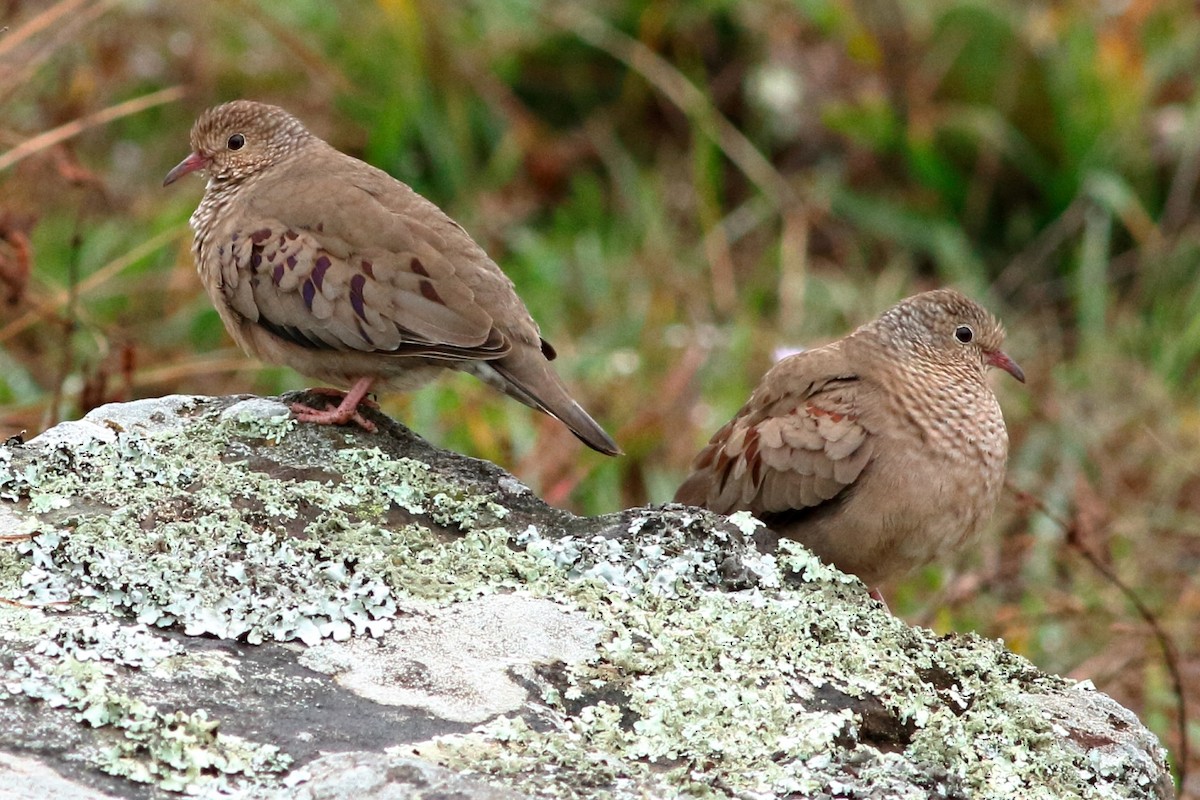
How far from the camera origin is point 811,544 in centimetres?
394

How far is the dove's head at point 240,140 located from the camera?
4.52 metres

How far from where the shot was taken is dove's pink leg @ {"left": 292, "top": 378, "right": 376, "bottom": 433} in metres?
3.42

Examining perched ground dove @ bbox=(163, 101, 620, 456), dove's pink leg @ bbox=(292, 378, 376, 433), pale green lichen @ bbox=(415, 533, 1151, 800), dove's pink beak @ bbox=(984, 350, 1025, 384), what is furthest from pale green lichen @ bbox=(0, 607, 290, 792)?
dove's pink beak @ bbox=(984, 350, 1025, 384)

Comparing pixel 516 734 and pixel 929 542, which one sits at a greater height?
pixel 929 542

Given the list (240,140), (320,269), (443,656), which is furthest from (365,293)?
(443,656)

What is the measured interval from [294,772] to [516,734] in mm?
333

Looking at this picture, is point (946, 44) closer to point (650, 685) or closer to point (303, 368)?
point (303, 368)

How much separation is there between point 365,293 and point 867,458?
1.28 m

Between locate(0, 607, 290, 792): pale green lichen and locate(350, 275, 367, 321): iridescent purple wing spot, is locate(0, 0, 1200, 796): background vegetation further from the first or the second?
locate(0, 607, 290, 792): pale green lichen

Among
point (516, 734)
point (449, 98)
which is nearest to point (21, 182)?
point (449, 98)

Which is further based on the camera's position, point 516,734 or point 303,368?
point 303,368

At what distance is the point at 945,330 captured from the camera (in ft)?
14.0

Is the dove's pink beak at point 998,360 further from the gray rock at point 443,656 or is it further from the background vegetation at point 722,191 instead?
the gray rock at point 443,656

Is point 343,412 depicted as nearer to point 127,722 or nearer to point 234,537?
point 234,537
